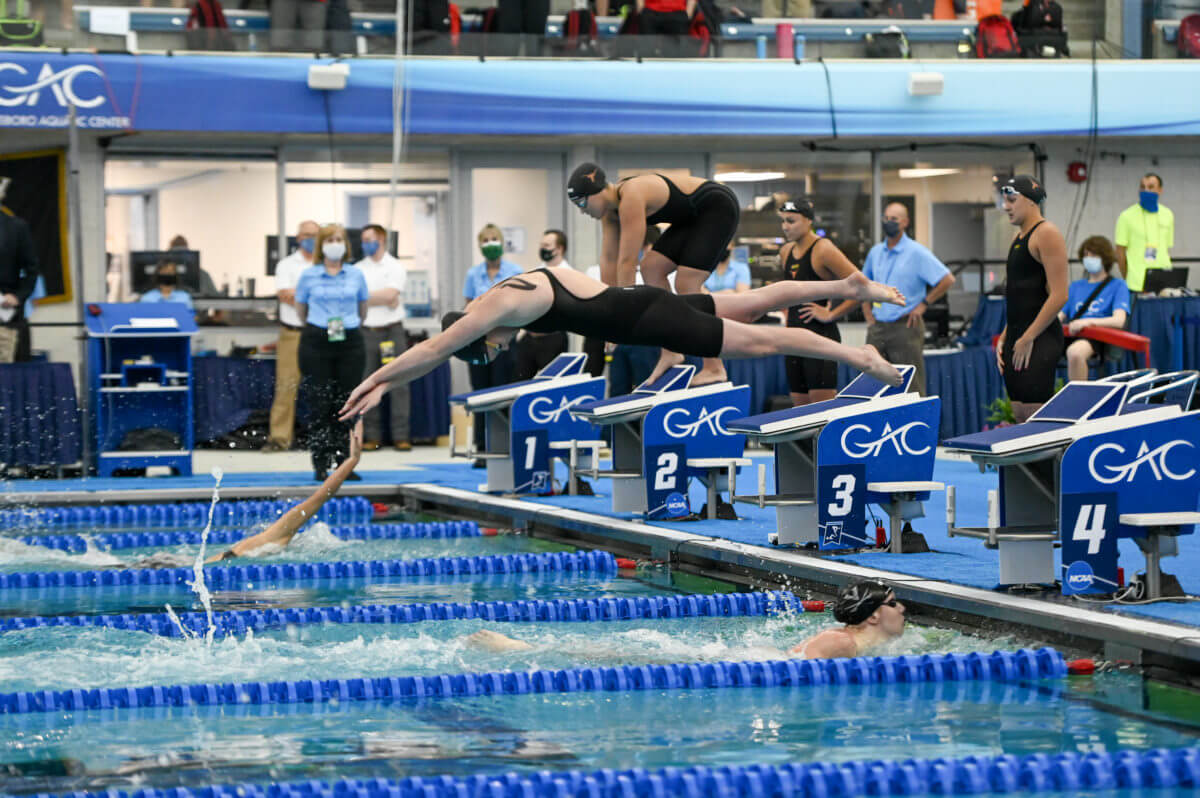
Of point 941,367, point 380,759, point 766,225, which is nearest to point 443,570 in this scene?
point 380,759

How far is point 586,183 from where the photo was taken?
24.1 feet

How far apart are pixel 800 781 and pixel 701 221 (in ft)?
14.1

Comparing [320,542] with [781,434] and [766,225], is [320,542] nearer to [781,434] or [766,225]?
[781,434]

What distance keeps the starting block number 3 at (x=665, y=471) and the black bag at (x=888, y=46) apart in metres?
9.14

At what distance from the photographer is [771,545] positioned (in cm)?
753

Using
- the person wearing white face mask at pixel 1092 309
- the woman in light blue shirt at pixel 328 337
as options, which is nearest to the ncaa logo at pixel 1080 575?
the person wearing white face mask at pixel 1092 309

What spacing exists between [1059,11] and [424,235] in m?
7.10

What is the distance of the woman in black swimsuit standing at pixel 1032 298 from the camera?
Result: 7113mm

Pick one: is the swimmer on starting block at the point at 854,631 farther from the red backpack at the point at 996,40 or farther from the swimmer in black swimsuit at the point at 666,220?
the red backpack at the point at 996,40

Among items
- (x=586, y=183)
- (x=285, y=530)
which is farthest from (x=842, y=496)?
(x=285, y=530)

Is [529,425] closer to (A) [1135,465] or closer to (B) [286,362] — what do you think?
(B) [286,362]

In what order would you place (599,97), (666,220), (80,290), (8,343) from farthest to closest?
(599,97) < (8,343) < (80,290) < (666,220)

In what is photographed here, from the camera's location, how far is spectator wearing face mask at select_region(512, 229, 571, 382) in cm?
1188

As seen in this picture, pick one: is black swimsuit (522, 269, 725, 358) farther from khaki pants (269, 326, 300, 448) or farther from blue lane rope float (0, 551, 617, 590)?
khaki pants (269, 326, 300, 448)
